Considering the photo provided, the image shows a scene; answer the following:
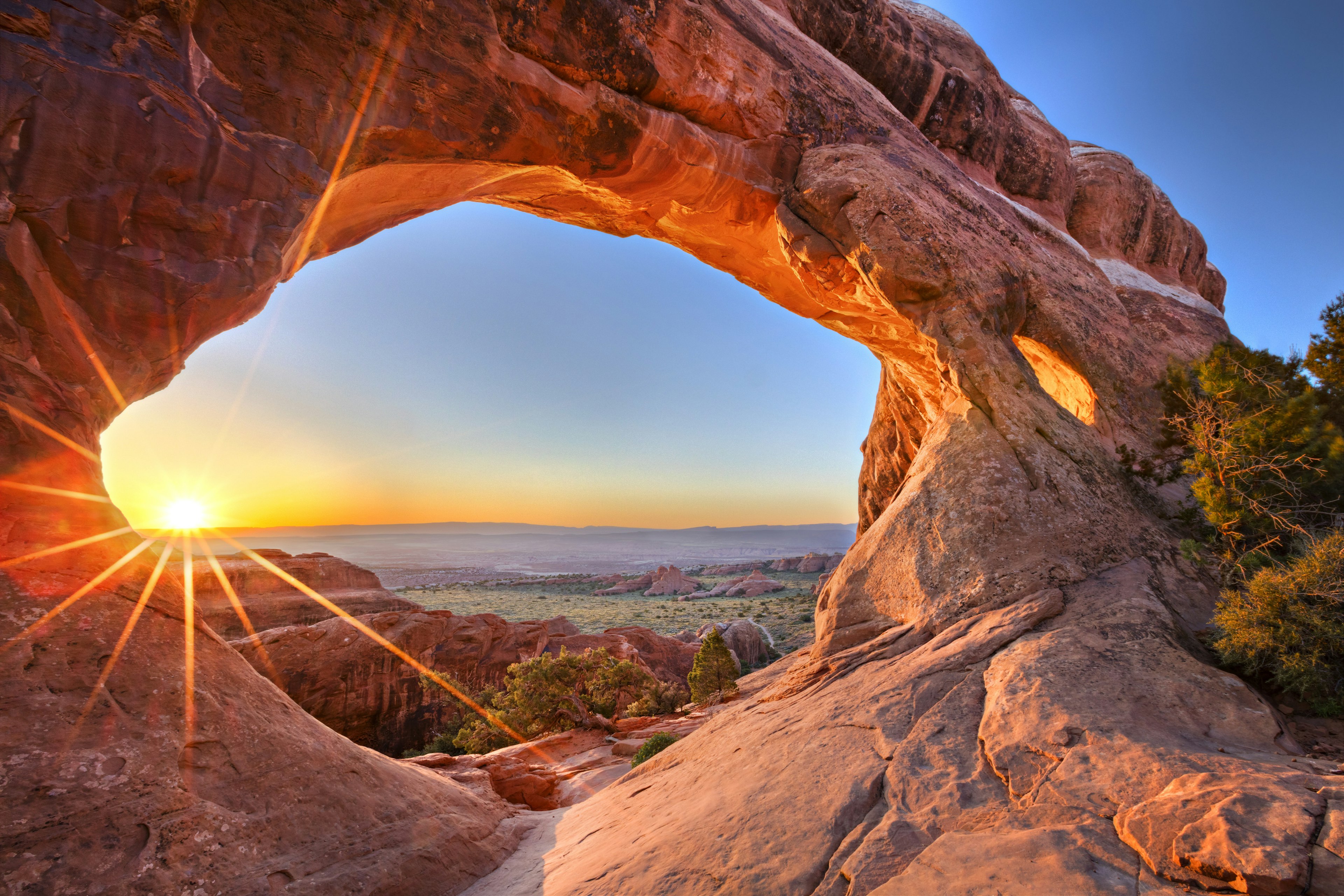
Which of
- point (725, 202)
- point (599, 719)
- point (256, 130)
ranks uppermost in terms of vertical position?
point (725, 202)

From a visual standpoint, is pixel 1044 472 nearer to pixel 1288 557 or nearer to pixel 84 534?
pixel 1288 557

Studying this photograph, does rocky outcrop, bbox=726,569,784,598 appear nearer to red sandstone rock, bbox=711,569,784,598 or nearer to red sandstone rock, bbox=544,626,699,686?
red sandstone rock, bbox=711,569,784,598

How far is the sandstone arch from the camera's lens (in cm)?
520

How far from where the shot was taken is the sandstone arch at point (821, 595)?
5.20 metres

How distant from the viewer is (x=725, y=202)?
14.2 meters

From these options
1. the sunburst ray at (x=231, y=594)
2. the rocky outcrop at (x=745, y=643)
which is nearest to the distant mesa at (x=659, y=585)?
the rocky outcrop at (x=745, y=643)

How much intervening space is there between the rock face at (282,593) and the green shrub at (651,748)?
1881 cm

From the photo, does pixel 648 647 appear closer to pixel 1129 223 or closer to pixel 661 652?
pixel 661 652

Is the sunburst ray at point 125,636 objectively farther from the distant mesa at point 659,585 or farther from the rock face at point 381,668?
the distant mesa at point 659,585

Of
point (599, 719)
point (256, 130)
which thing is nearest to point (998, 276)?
point (256, 130)

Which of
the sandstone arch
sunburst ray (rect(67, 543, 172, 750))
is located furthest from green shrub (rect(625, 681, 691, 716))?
sunburst ray (rect(67, 543, 172, 750))

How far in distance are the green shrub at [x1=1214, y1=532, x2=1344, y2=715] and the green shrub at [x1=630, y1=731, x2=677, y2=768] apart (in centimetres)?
1163

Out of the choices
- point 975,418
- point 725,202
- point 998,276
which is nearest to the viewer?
point 975,418

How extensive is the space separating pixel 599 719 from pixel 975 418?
15734 millimetres
